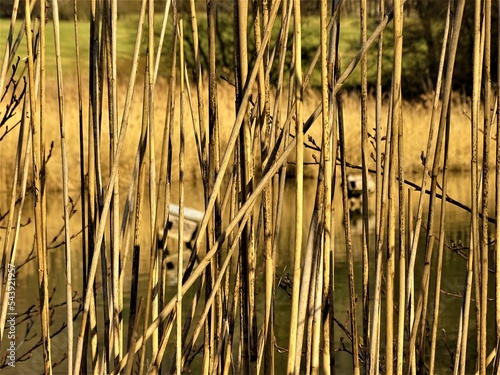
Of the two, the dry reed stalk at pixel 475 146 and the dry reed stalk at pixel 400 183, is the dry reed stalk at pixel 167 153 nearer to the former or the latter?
the dry reed stalk at pixel 400 183

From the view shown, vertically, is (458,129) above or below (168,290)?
above

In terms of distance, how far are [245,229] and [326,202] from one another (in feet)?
0.36

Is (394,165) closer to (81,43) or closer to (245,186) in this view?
(245,186)

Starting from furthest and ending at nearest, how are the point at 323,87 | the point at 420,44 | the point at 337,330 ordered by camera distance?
1. the point at 420,44
2. the point at 337,330
3. the point at 323,87

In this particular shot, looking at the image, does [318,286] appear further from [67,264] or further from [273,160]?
[67,264]

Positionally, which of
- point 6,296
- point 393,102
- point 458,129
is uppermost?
point 393,102

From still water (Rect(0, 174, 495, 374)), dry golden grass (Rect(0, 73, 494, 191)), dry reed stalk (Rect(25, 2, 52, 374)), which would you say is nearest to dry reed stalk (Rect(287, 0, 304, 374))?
dry reed stalk (Rect(25, 2, 52, 374))

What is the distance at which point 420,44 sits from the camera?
13.4 metres

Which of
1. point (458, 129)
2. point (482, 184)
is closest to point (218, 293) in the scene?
point (482, 184)

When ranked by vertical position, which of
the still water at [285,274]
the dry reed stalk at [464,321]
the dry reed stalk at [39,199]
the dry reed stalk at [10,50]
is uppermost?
the dry reed stalk at [10,50]

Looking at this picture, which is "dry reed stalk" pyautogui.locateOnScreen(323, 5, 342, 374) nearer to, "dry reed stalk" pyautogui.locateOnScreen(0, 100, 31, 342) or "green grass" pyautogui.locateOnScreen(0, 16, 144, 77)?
"dry reed stalk" pyautogui.locateOnScreen(0, 100, 31, 342)

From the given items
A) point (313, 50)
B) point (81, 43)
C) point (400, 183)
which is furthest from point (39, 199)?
point (81, 43)

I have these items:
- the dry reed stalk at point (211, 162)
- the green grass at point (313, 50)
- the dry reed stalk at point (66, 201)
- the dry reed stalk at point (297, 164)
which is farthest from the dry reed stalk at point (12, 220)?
the green grass at point (313, 50)

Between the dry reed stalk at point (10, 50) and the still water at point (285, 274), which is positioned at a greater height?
the dry reed stalk at point (10, 50)
